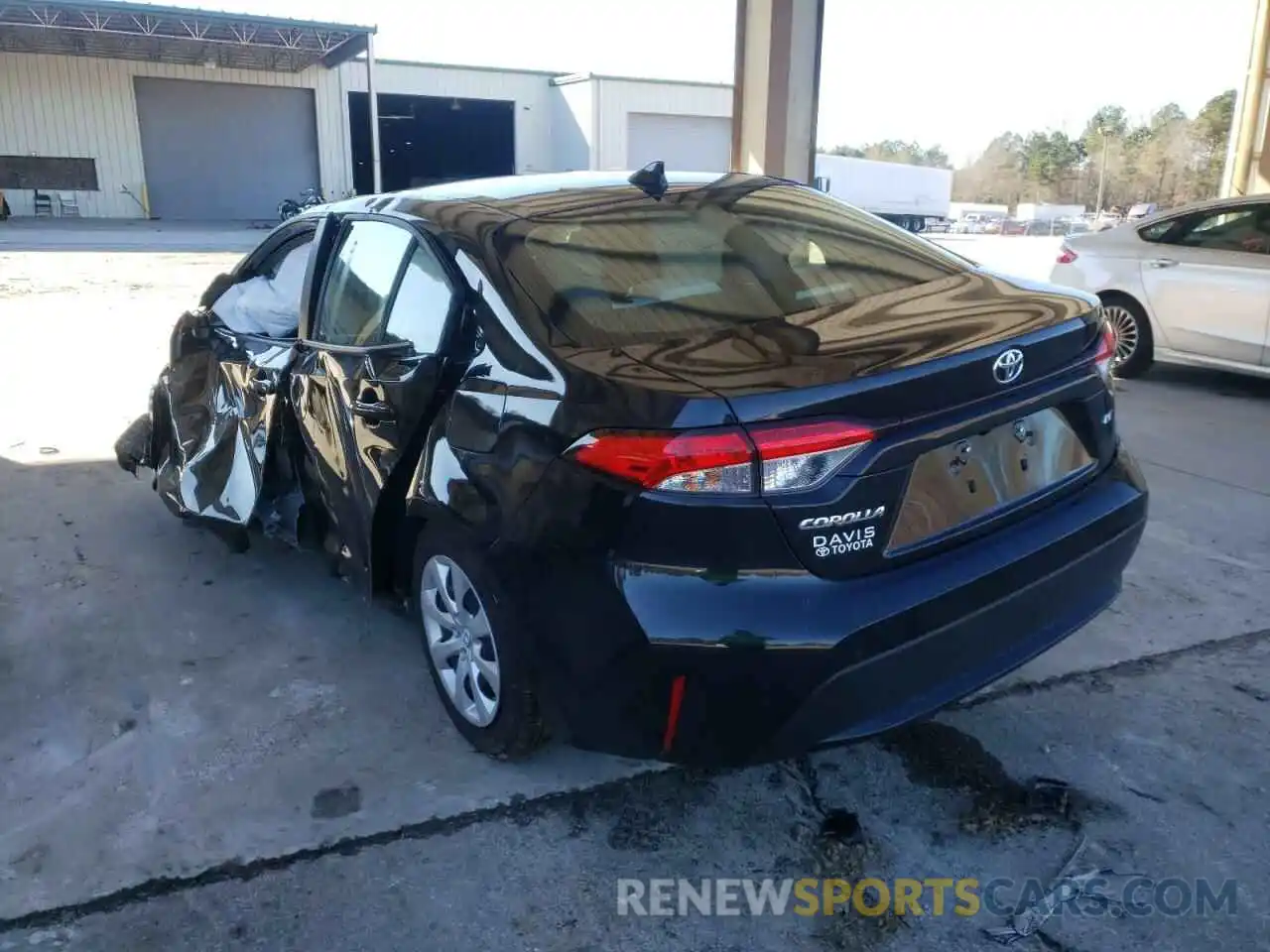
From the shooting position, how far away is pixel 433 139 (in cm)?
4425

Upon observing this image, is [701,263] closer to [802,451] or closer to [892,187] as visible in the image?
[802,451]

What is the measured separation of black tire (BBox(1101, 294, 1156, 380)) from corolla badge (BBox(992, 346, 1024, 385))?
6.16 metres

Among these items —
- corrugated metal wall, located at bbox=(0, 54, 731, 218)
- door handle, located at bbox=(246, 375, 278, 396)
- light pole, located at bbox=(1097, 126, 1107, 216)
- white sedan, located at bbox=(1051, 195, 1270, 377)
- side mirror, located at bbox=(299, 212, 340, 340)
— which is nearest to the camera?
side mirror, located at bbox=(299, 212, 340, 340)

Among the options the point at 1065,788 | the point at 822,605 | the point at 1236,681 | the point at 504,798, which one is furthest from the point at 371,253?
the point at 1236,681

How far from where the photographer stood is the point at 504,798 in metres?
2.77

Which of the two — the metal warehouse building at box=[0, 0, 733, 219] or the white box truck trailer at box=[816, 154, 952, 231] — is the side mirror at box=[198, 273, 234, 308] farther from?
the white box truck trailer at box=[816, 154, 952, 231]

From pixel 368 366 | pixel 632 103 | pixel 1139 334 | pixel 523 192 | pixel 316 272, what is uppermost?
pixel 632 103

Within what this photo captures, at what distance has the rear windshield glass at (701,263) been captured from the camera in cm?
257

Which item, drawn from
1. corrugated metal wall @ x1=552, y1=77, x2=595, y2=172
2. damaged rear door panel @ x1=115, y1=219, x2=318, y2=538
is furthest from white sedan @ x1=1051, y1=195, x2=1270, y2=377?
corrugated metal wall @ x1=552, y1=77, x2=595, y2=172

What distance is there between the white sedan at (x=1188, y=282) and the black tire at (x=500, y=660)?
6.41 meters

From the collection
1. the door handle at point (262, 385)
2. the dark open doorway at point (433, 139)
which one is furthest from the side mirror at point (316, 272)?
the dark open doorway at point (433, 139)

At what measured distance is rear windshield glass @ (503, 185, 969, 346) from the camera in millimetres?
2574

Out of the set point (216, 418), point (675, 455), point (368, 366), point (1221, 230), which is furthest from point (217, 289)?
point (1221, 230)

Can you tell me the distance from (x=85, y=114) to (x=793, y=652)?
39.1 m
